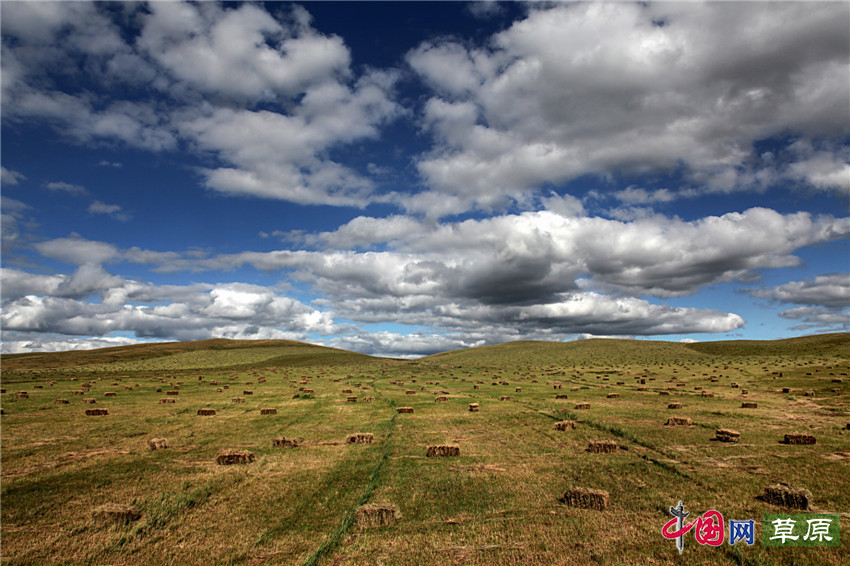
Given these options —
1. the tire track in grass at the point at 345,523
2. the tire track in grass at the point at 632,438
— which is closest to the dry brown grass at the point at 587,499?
the tire track in grass at the point at 632,438

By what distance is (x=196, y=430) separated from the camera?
25406 millimetres

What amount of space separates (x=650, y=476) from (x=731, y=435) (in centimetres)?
884

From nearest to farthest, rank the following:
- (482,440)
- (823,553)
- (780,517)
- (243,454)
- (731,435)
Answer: (823,553)
(780,517)
(243,454)
(731,435)
(482,440)

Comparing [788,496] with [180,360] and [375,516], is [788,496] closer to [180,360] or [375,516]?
[375,516]

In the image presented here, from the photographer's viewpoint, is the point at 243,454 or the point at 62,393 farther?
the point at 62,393

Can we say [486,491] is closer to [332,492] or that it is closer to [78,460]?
[332,492]

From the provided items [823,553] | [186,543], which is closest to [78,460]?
[186,543]

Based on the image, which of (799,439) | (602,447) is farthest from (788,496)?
(799,439)

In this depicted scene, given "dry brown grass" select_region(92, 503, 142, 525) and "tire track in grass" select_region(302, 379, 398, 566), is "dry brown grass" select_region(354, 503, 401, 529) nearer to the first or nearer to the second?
"tire track in grass" select_region(302, 379, 398, 566)

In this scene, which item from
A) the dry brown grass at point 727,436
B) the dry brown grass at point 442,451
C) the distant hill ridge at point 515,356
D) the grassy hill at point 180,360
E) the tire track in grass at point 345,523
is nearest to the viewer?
the tire track in grass at point 345,523

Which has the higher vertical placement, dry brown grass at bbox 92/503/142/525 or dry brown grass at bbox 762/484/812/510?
dry brown grass at bbox 762/484/812/510

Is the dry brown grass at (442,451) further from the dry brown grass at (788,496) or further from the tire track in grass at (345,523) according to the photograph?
the dry brown grass at (788,496)

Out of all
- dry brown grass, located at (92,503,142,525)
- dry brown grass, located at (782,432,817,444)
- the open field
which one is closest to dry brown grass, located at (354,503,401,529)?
the open field

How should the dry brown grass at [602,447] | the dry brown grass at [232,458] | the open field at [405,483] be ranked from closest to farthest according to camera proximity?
the open field at [405,483] < the dry brown grass at [232,458] < the dry brown grass at [602,447]
